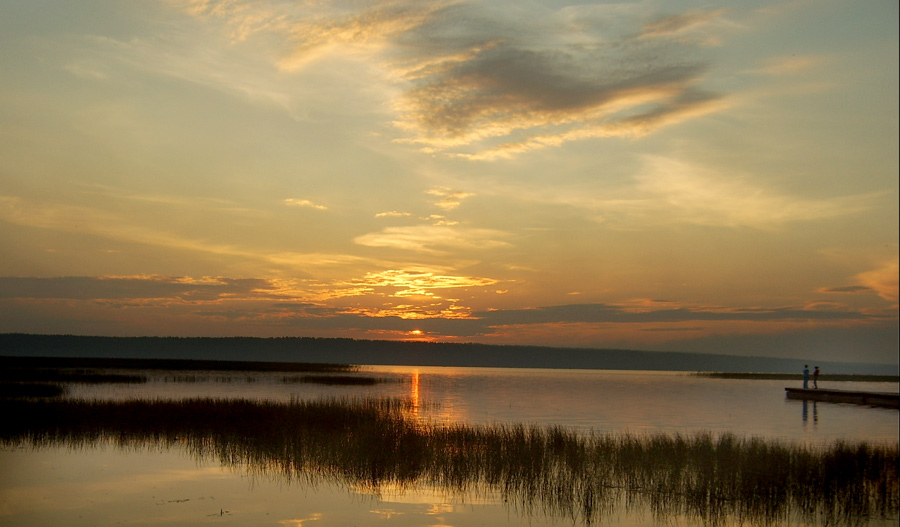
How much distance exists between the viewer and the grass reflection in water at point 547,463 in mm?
16953

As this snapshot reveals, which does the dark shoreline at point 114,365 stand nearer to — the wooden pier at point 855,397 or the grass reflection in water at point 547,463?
the grass reflection in water at point 547,463

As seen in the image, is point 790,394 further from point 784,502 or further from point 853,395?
point 784,502

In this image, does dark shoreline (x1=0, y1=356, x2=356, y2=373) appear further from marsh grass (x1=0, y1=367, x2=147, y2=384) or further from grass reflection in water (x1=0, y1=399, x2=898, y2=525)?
grass reflection in water (x1=0, y1=399, x2=898, y2=525)

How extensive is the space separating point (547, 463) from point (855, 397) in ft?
135

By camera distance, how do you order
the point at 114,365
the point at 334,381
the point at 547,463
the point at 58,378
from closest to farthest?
the point at 547,463, the point at 58,378, the point at 334,381, the point at 114,365

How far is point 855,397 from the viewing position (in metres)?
52.2

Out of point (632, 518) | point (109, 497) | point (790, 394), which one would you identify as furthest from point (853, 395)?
point (109, 497)

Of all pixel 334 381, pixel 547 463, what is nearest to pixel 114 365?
pixel 334 381

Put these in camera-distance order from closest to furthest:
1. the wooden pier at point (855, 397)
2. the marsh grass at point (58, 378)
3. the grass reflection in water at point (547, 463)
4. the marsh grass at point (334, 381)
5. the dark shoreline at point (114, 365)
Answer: the grass reflection in water at point (547, 463) < the wooden pier at point (855, 397) < the marsh grass at point (58, 378) < the marsh grass at point (334, 381) < the dark shoreline at point (114, 365)

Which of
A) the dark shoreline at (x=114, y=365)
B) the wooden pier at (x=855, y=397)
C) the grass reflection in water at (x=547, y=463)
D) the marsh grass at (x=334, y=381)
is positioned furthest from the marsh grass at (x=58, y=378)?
the wooden pier at (x=855, y=397)

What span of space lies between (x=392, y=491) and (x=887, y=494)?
11702mm

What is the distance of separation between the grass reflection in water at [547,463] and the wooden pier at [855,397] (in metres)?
30.2

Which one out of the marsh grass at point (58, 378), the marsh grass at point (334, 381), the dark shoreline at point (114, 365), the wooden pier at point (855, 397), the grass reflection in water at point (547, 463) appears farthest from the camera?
the dark shoreline at point (114, 365)

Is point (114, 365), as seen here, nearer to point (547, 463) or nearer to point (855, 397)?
point (855, 397)
